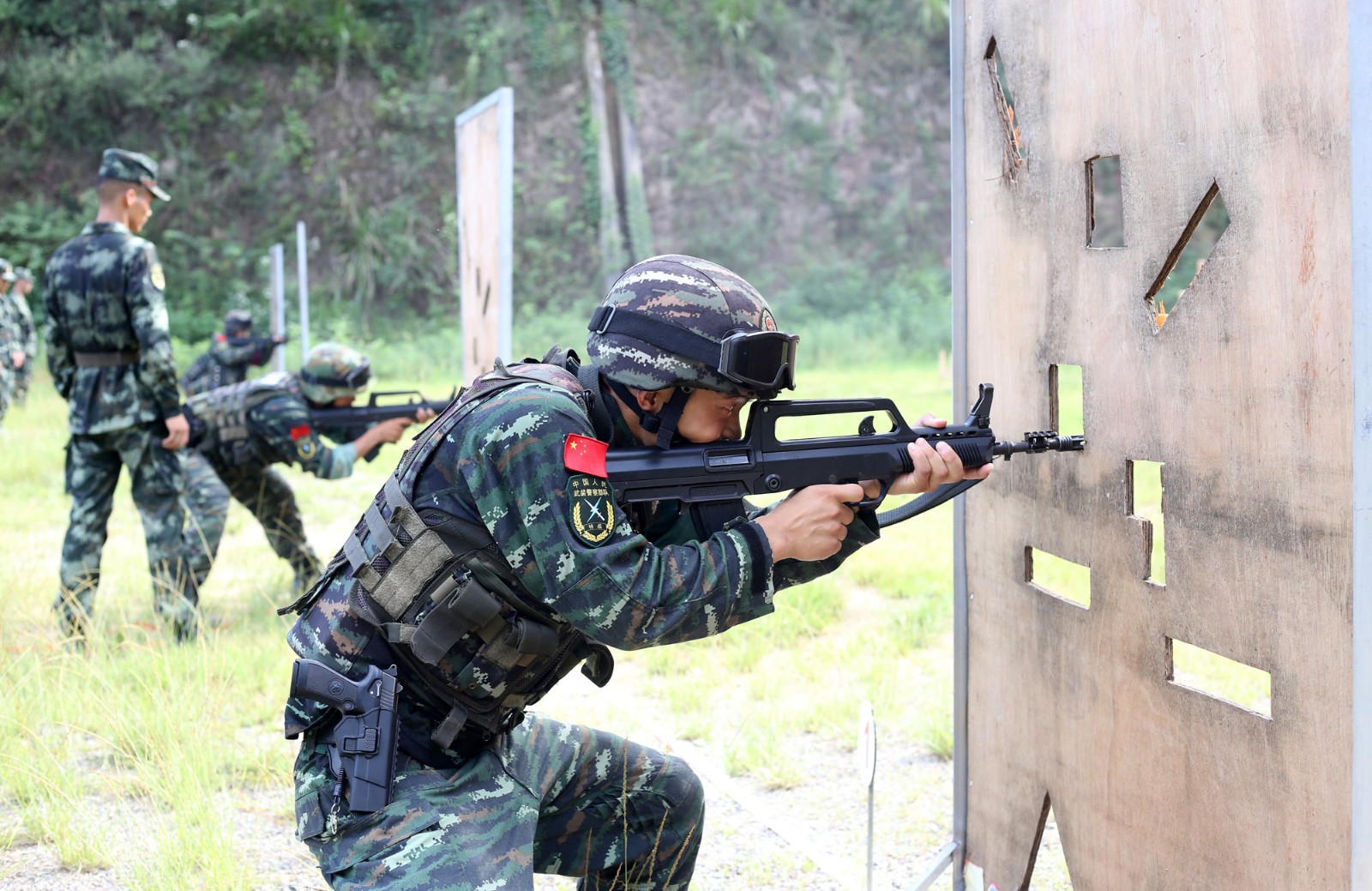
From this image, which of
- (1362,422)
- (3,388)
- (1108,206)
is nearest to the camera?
(1362,422)

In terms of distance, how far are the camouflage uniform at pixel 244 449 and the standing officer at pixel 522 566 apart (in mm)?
3039

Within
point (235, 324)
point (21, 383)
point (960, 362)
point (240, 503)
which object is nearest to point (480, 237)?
point (240, 503)

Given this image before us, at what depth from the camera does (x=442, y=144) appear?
798 inches

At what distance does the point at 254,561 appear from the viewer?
6043 mm

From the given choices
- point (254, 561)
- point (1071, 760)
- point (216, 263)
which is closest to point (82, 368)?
point (254, 561)

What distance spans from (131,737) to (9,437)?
7705 millimetres

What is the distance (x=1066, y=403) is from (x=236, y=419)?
7.61 meters

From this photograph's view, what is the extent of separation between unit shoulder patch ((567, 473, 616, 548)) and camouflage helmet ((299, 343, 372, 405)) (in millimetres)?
3499

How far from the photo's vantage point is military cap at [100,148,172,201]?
463 centimetres

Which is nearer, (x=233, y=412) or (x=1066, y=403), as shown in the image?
(x=233, y=412)

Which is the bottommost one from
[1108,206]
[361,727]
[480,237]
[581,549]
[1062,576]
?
[1062,576]

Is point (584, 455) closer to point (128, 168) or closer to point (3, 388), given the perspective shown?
point (128, 168)

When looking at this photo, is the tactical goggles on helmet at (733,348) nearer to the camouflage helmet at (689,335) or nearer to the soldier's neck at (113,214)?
the camouflage helmet at (689,335)

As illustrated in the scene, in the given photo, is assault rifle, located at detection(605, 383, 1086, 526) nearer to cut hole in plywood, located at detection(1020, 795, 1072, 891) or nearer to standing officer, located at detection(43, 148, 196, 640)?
cut hole in plywood, located at detection(1020, 795, 1072, 891)
